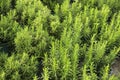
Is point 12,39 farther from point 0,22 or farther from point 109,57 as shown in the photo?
point 109,57

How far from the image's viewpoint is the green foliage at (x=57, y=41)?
2992 mm

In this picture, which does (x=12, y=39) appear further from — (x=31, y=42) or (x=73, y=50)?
(x=73, y=50)

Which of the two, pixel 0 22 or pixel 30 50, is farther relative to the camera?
pixel 0 22

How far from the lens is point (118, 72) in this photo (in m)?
3.52

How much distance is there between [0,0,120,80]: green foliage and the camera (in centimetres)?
299

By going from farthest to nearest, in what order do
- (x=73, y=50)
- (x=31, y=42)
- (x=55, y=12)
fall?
(x=55, y=12) → (x=31, y=42) → (x=73, y=50)

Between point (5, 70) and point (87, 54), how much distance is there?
1053 mm

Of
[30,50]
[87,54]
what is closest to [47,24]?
[30,50]

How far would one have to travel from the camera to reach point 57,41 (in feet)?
10.9

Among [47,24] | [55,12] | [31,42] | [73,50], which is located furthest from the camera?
[55,12]

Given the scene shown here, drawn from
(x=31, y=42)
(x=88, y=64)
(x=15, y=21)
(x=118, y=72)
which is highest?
(x=15, y=21)

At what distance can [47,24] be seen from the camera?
380 centimetres

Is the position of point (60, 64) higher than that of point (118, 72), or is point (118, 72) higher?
point (60, 64)

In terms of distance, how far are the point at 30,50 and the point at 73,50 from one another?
1.92 feet
